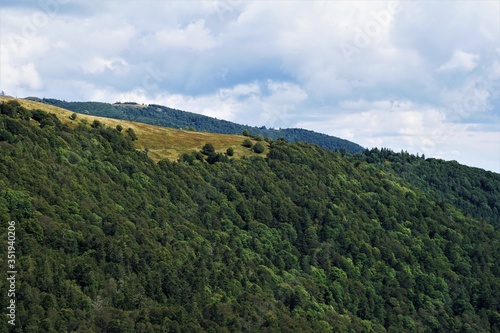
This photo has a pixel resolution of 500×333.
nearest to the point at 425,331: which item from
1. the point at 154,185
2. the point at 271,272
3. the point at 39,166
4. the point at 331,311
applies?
the point at 331,311

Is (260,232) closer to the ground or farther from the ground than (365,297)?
farther from the ground

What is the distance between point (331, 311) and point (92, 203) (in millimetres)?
74844

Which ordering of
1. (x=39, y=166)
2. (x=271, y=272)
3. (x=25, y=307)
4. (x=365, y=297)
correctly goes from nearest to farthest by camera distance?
1. (x=25, y=307)
2. (x=39, y=166)
3. (x=271, y=272)
4. (x=365, y=297)

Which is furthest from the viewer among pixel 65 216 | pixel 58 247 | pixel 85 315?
pixel 65 216

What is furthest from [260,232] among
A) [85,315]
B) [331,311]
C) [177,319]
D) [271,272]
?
[85,315]

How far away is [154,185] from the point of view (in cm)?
17600

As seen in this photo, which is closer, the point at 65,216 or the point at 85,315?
the point at 85,315

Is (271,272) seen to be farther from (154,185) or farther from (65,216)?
(65,216)

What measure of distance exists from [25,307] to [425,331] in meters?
132

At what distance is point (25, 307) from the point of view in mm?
101375

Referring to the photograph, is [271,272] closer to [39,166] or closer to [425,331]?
[425,331]

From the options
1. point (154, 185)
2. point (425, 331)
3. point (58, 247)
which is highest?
point (154, 185)

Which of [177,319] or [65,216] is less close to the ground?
[65,216]

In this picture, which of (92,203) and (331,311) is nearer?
(92,203)
